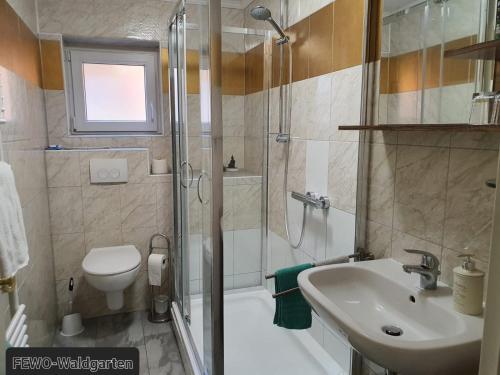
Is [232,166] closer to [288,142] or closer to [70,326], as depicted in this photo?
[288,142]

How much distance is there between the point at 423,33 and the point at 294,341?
6.03 feet

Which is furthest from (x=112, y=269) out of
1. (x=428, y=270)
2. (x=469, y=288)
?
(x=469, y=288)

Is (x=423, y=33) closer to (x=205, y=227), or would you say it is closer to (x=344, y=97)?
(x=344, y=97)

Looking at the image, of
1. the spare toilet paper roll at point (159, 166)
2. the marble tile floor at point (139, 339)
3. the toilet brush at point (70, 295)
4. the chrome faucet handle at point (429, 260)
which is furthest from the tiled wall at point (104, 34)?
the chrome faucet handle at point (429, 260)

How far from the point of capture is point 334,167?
1970 mm

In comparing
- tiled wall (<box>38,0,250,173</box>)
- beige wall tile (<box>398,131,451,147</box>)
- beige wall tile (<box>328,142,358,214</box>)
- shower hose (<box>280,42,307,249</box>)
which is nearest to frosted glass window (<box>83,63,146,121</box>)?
tiled wall (<box>38,0,250,173</box>)

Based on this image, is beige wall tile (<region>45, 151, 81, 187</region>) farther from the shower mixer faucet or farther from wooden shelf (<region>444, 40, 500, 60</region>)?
wooden shelf (<region>444, 40, 500, 60</region>)

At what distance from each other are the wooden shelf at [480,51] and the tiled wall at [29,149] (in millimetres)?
1773

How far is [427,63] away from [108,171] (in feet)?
7.55

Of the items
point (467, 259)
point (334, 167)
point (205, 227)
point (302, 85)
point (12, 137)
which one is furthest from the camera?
point (302, 85)

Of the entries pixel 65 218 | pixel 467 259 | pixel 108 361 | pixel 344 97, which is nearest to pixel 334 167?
pixel 344 97

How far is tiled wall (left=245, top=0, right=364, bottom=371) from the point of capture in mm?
1795

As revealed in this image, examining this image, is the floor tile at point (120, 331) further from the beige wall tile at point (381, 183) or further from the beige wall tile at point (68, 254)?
the beige wall tile at point (381, 183)

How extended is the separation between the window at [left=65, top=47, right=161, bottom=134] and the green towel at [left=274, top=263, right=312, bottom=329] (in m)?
2.06
